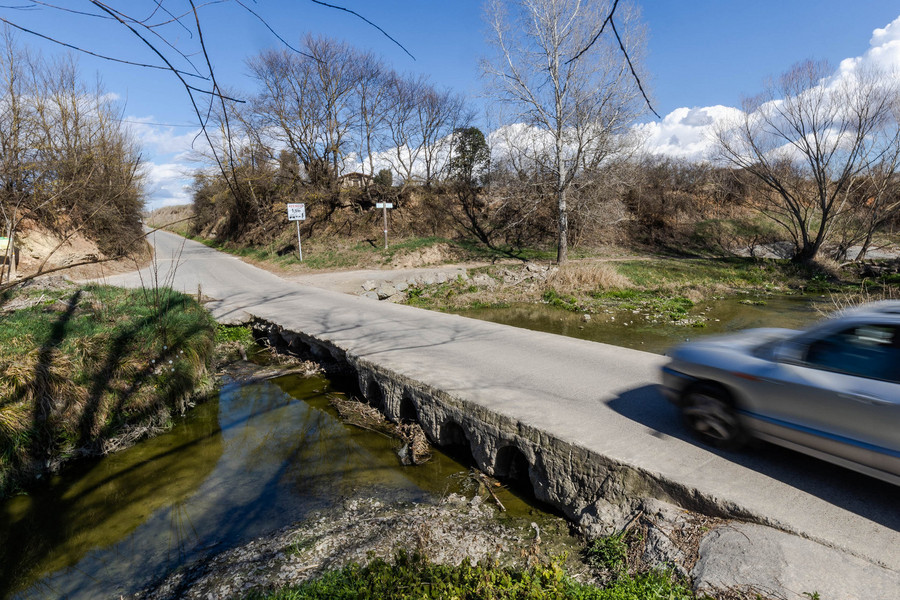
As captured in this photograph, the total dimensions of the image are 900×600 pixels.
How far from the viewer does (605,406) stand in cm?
613

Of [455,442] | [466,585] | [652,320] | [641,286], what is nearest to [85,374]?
[455,442]

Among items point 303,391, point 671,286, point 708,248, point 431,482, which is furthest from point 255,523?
point 708,248

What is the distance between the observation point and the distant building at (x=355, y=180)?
35.5 meters

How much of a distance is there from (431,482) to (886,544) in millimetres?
4584

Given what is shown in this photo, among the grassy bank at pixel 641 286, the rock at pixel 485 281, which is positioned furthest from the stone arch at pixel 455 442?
the rock at pixel 485 281

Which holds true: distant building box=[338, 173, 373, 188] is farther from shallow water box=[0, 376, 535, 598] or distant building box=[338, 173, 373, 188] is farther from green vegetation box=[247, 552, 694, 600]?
green vegetation box=[247, 552, 694, 600]

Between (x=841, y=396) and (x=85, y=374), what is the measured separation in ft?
31.9

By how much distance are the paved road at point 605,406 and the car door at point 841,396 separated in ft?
1.55

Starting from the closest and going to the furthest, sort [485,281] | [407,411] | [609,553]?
1. [609,553]
2. [407,411]
3. [485,281]

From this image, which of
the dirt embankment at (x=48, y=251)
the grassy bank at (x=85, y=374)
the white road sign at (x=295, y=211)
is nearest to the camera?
the grassy bank at (x=85, y=374)

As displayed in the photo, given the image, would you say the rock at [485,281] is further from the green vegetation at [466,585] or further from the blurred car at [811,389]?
the green vegetation at [466,585]

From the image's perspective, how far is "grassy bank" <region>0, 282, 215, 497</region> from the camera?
6.52 meters

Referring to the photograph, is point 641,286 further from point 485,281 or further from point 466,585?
point 466,585

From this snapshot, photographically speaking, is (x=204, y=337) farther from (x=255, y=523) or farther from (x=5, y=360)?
(x=255, y=523)
